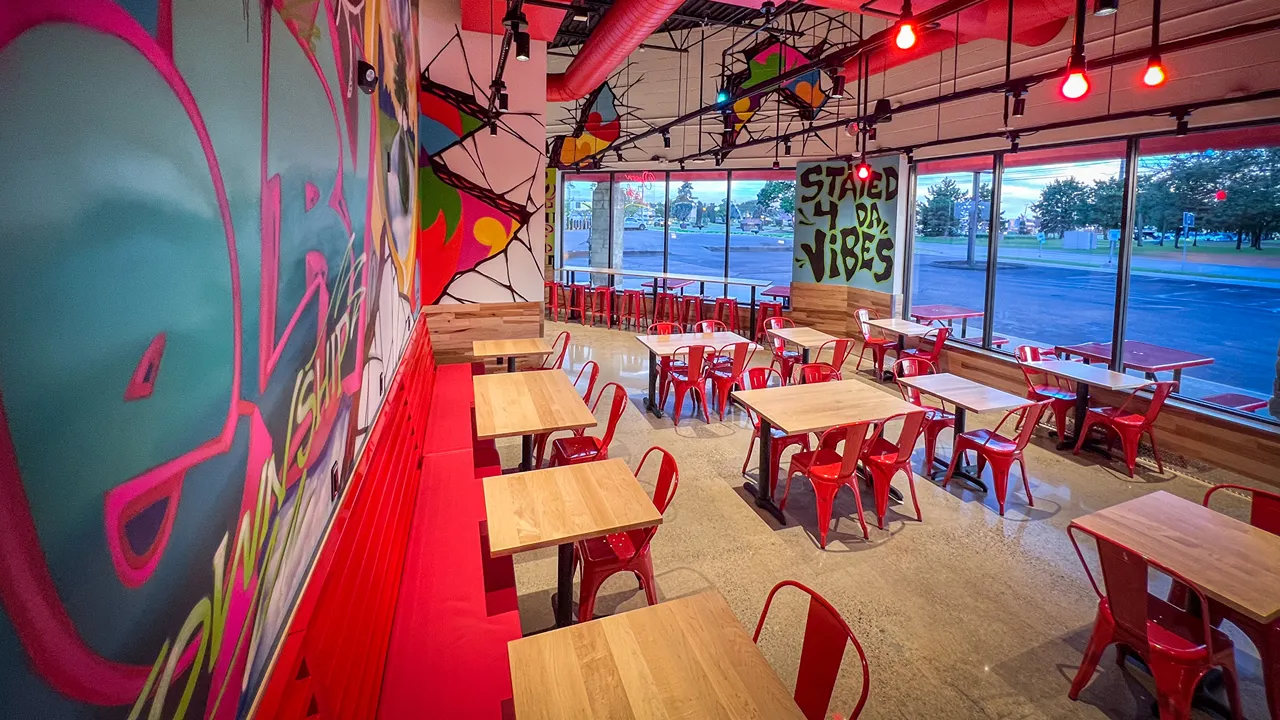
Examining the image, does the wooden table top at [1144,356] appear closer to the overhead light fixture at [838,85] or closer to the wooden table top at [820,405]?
the wooden table top at [820,405]

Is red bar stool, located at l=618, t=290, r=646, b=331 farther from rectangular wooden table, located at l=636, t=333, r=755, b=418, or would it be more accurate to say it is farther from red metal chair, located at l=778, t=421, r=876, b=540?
red metal chair, located at l=778, t=421, r=876, b=540

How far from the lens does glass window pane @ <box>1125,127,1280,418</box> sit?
224 inches

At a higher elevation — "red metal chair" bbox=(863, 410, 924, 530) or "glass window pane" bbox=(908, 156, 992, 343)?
"glass window pane" bbox=(908, 156, 992, 343)

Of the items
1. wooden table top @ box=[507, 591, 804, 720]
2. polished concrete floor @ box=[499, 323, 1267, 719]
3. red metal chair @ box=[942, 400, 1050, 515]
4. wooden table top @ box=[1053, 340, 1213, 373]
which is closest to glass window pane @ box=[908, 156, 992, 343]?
wooden table top @ box=[1053, 340, 1213, 373]

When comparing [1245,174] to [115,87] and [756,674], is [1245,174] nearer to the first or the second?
[756,674]

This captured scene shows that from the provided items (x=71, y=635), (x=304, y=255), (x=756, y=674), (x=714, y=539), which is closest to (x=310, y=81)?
(x=304, y=255)

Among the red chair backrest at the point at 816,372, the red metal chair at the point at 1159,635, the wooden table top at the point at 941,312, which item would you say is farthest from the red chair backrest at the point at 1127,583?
the wooden table top at the point at 941,312

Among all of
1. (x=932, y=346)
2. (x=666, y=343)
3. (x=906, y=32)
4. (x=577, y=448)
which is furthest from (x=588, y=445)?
(x=932, y=346)

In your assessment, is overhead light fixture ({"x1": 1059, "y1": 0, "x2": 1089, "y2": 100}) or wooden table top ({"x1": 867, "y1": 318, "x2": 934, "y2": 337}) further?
wooden table top ({"x1": 867, "y1": 318, "x2": 934, "y2": 337})

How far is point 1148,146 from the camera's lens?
6.27m

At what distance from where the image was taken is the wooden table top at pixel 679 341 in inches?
264

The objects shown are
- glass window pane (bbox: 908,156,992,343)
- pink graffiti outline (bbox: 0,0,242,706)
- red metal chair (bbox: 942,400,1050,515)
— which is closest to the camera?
pink graffiti outline (bbox: 0,0,242,706)

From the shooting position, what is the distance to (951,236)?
30.5ft

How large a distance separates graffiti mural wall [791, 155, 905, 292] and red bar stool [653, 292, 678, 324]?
7.46 ft
